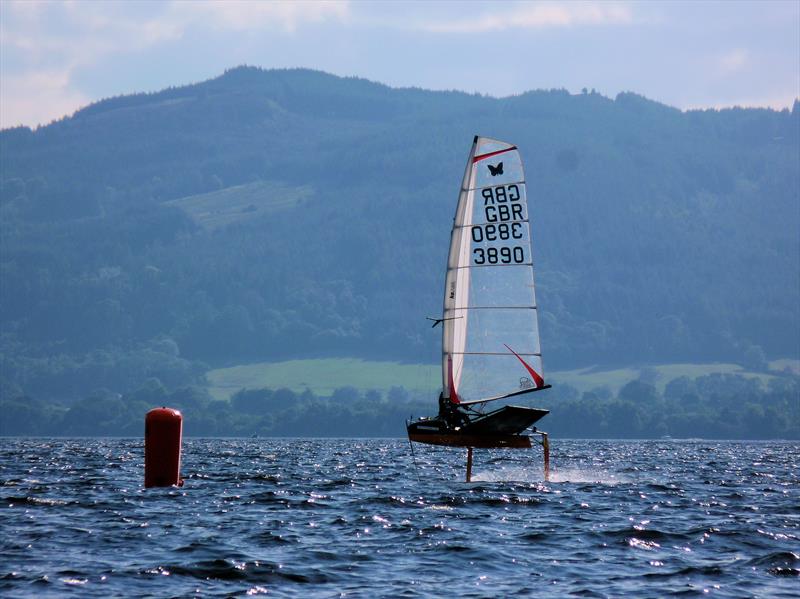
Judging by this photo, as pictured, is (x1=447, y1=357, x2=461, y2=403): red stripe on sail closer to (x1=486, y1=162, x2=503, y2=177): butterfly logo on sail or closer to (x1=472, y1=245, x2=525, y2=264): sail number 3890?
(x1=472, y1=245, x2=525, y2=264): sail number 3890

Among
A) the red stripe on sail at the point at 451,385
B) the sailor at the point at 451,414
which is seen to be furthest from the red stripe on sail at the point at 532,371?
the sailor at the point at 451,414

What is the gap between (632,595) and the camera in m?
26.9

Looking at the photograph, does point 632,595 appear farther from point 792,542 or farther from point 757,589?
point 792,542

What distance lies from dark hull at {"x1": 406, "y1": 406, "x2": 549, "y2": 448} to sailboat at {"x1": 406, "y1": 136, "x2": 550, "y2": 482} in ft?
4.53

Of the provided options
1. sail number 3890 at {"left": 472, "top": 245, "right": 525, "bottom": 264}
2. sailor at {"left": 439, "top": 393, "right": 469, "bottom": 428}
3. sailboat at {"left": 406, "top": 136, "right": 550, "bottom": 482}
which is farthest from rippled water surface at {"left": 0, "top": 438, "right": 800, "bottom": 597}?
sail number 3890 at {"left": 472, "top": 245, "right": 525, "bottom": 264}

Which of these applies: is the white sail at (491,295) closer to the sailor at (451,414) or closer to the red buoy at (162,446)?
the sailor at (451,414)

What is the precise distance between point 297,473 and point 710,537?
112 feet

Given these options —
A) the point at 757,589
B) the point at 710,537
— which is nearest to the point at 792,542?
the point at 710,537

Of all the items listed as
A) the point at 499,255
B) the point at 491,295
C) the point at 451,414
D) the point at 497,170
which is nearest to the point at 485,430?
the point at 451,414

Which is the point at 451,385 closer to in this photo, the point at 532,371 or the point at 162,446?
the point at 532,371

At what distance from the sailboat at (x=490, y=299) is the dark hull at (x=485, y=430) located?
138 cm

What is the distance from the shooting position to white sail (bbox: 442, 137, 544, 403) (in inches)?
2061

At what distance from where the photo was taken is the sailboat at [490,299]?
172 ft

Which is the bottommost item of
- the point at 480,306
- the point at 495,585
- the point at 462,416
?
the point at 495,585
